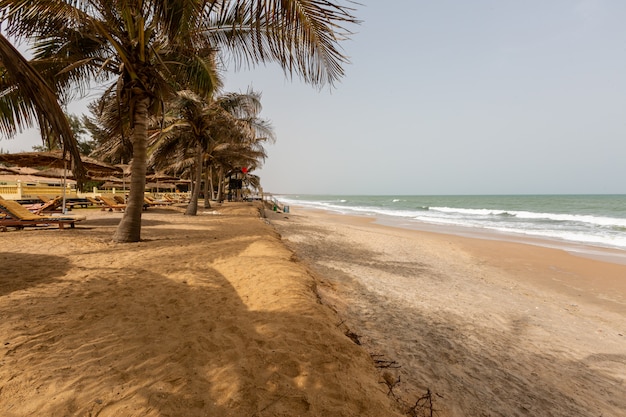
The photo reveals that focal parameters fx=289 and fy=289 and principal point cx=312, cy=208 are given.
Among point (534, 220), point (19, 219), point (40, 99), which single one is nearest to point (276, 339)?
point (40, 99)

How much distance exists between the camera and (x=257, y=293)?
378cm

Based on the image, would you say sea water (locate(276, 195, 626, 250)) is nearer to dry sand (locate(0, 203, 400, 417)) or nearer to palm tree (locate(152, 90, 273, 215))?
palm tree (locate(152, 90, 273, 215))

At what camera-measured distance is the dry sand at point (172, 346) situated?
1.77 meters

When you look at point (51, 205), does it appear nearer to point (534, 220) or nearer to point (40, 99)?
point (40, 99)

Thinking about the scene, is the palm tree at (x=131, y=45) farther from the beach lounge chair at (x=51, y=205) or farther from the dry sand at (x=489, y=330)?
the beach lounge chair at (x=51, y=205)

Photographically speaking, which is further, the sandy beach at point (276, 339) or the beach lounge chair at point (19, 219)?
the beach lounge chair at point (19, 219)

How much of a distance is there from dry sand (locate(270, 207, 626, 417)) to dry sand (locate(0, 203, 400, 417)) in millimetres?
640

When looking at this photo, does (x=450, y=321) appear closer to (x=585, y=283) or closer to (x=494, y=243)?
(x=585, y=283)

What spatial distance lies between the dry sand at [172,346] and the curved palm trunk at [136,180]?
6.13 feet

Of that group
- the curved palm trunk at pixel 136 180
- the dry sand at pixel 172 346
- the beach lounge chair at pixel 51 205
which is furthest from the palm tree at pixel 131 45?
the beach lounge chair at pixel 51 205

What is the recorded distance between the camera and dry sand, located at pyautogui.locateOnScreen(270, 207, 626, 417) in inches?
101

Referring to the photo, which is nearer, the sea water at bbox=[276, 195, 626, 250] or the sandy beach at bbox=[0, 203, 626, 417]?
the sandy beach at bbox=[0, 203, 626, 417]

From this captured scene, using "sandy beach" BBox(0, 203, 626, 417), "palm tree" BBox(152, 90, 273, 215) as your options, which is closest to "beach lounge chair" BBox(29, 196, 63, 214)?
"palm tree" BBox(152, 90, 273, 215)

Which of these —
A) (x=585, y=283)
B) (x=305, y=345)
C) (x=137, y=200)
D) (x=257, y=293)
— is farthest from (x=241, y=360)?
(x=585, y=283)
